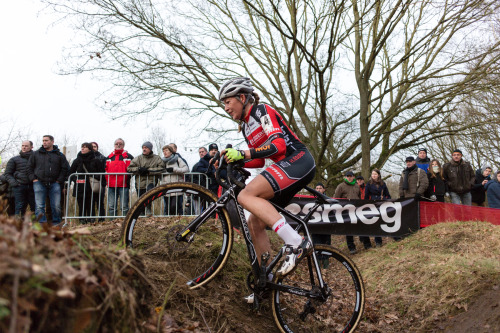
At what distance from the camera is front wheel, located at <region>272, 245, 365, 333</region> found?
4.30 m

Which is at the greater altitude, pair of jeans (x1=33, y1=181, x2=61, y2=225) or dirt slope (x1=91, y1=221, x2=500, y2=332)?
pair of jeans (x1=33, y1=181, x2=61, y2=225)

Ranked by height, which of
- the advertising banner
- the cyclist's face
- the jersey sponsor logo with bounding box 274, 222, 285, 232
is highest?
the cyclist's face

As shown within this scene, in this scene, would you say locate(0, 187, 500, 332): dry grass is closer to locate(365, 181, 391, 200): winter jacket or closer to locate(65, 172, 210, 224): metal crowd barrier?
locate(365, 181, 391, 200): winter jacket

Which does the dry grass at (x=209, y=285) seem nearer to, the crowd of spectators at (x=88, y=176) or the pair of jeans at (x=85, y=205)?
the crowd of spectators at (x=88, y=176)

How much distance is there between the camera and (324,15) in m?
11.8

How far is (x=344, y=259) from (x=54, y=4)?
11711 millimetres

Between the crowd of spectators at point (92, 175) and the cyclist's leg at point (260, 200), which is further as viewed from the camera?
the crowd of spectators at point (92, 175)

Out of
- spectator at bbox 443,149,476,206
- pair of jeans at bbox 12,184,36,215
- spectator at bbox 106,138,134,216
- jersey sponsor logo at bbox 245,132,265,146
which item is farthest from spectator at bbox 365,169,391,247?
pair of jeans at bbox 12,184,36,215

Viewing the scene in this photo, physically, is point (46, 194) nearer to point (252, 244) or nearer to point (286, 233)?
point (252, 244)

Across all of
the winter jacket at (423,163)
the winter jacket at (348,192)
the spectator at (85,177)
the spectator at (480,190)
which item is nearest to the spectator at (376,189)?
the winter jacket at (348,192)

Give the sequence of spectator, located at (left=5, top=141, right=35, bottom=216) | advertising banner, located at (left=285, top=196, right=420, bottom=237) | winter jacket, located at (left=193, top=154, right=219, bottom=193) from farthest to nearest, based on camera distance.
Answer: advertising banner, located at (left=285, top=196, right=420, bottom=237) < spectator, located at (left=5, top=141, right=35, bottom=216) < winter jacket, located at (left=193, top=154, right=219, bottom=193)

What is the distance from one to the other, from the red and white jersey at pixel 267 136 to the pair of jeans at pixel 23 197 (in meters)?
7.85

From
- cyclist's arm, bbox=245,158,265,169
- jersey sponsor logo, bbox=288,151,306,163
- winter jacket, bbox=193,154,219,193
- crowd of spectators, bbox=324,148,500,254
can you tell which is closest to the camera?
jersey sponsor logo, bbox=288,151,306,163

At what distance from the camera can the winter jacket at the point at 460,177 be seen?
12.1 m
